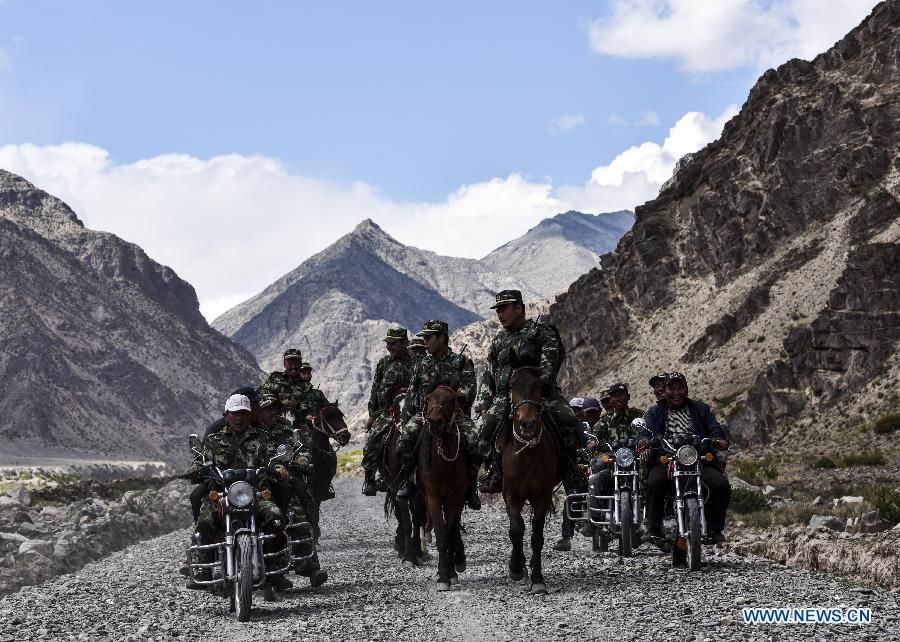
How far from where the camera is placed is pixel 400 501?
1606 centimetres

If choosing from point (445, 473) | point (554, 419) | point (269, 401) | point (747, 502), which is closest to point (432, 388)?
point (445, 473)

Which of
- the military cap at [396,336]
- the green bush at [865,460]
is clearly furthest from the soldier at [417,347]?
the green bush at [865,460]

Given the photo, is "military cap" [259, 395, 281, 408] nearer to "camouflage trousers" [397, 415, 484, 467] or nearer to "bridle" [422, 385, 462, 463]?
"camouflage trousers" [397, 415, 484, 467]

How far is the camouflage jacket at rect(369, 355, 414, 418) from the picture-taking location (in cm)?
1759

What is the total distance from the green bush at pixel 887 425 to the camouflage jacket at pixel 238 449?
42.2 m

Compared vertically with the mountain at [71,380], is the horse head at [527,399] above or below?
below

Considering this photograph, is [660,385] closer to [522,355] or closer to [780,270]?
[522,355]

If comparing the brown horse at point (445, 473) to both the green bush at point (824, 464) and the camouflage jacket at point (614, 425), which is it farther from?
the green bush at point (824, 464)

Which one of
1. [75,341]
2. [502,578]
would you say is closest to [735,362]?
[502,578]

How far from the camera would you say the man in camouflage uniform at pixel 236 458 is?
1218cm

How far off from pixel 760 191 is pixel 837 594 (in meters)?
85.7

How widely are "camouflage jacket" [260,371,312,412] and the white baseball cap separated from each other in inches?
226

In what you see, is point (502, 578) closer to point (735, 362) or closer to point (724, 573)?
point (724, 573)

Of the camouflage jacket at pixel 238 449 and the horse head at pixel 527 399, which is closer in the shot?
the horse head at pixel 527 399
